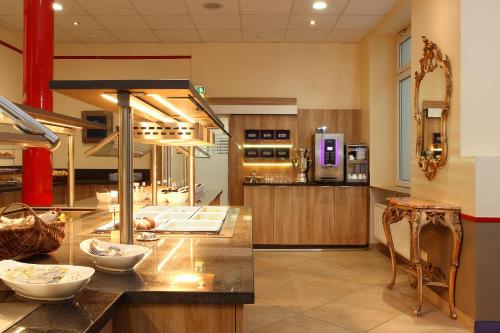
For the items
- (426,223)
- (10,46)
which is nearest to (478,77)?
(426,223)

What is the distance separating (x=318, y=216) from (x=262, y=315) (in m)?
3.20

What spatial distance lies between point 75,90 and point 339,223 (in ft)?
18.5

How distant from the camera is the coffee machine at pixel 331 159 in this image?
708 centimetres

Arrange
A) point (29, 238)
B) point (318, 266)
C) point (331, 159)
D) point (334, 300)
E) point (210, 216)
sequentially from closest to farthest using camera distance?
point (29, 238) → point (210, 216) → point (334, 300) → point (318, 266) → point (331, 159)

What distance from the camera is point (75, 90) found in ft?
5.80

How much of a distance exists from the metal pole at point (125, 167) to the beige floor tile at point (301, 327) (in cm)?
200

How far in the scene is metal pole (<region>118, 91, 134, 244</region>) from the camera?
185 cm

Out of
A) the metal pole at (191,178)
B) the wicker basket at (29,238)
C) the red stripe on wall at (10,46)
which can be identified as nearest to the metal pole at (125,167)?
the wicker basket at (29,238)

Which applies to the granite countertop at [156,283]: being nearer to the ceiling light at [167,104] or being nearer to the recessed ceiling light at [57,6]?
the ceiling light at [167,104]

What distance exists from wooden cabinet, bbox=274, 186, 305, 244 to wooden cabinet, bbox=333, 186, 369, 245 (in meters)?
0.54

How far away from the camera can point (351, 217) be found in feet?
22.7

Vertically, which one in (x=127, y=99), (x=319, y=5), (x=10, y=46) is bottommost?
(x=127, y=99)

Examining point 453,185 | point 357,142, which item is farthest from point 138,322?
point 357,142

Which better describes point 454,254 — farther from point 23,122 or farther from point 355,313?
point 23,122
